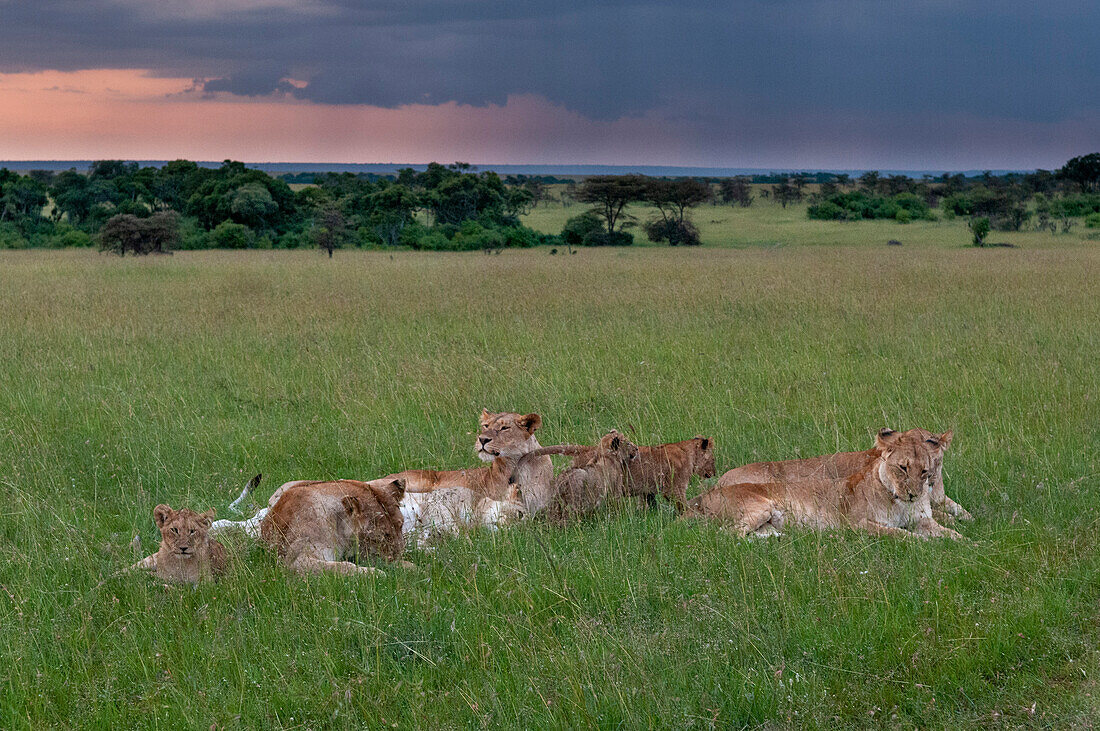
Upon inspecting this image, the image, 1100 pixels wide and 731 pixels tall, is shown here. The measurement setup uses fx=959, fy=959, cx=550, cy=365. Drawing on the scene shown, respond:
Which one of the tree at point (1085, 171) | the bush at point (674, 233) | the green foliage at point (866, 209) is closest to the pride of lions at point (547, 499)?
the bush at point (674, 233)

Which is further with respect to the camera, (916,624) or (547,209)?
(547,209)

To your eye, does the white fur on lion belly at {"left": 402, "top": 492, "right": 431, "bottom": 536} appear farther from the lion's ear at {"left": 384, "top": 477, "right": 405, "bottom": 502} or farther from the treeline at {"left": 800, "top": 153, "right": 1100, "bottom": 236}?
the treeline at {"left": 800, "top": 153, "right": 1100, "bottom": 236}

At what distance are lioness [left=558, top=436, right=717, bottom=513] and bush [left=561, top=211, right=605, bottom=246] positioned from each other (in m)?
45.4

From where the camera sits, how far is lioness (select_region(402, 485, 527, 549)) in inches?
236

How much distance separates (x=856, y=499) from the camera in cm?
614

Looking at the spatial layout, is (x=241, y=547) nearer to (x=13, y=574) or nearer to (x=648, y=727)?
(x=13, y=574)

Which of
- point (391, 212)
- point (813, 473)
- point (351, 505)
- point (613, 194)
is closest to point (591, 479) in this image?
point (813, 473)

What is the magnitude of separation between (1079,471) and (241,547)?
19.4 feet

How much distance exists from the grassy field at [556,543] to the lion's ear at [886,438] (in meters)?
0.72

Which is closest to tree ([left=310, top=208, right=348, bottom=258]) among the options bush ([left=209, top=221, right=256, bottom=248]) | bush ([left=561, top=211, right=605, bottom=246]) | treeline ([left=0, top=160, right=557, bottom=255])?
treeline ([left=0, top=160, right=557, bottom=255])

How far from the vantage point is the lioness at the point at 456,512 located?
599 cm

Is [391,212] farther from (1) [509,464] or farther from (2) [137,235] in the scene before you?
(1) [509,464]

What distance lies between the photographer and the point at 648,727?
3.77 metres

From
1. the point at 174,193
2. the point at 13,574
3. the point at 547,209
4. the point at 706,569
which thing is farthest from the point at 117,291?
the point at 547,209
